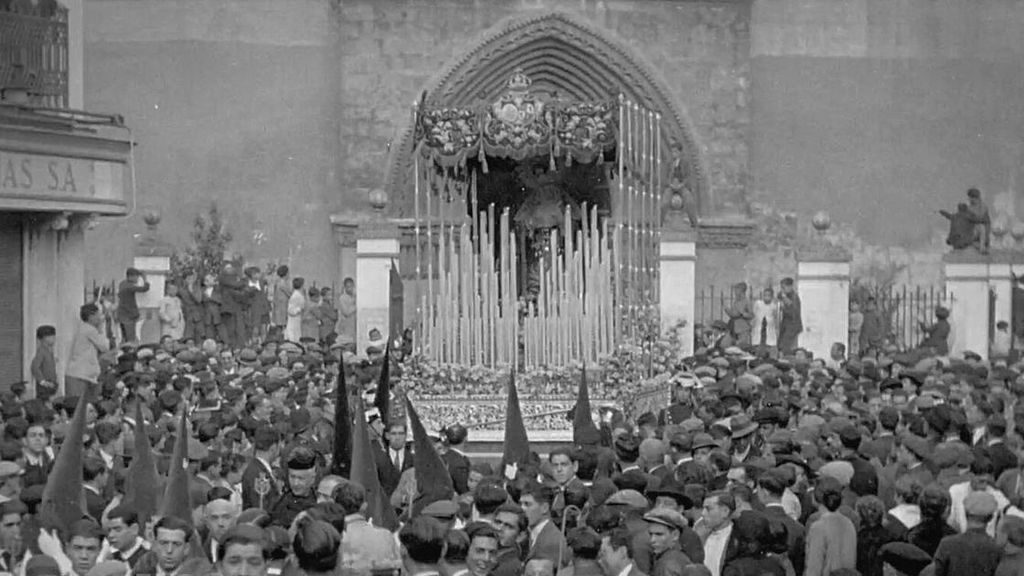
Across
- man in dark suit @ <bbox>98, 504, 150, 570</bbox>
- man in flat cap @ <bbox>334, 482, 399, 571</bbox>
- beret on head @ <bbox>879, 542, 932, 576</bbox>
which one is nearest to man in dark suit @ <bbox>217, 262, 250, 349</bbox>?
man in dark suit @ <bbox>98, 504, 150, 570</bbox>

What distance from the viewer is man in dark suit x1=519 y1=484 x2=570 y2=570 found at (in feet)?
37.8

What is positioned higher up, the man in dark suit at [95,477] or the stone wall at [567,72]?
the stone wall at [567,72]

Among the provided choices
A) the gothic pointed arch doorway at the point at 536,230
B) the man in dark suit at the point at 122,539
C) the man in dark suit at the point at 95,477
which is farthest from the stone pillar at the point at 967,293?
the man in dark suit at the point at 122,539

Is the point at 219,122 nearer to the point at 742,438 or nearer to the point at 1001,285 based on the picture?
the point at 1001,285

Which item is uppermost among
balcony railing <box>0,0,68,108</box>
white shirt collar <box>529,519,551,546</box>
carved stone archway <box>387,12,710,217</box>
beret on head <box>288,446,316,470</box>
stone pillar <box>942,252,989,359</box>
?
carved stone archway <box>387,12,710,217</box>

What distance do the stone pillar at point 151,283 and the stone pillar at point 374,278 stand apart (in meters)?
2.67

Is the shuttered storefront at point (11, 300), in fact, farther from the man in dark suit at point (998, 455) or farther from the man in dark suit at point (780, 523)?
the man in dark suit at point (780, 523)

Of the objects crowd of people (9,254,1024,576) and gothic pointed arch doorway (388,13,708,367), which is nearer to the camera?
crowd of people (9,254,1024,576)

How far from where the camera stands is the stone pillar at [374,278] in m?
28.0

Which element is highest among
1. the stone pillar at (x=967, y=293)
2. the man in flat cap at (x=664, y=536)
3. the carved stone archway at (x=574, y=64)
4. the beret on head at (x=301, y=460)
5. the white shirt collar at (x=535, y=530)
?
the carved stone archway at (x=574, y=64)

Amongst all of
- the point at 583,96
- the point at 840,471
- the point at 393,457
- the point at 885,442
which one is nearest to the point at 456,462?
the point at 393,457

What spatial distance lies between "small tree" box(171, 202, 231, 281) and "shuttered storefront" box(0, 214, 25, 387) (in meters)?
11.7

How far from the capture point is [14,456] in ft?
47.0

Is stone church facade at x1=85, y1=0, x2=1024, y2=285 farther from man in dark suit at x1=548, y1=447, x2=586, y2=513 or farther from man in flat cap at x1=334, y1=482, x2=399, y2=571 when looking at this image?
man in flat cap at x1=334, y1=482, x2=399, y2=571
